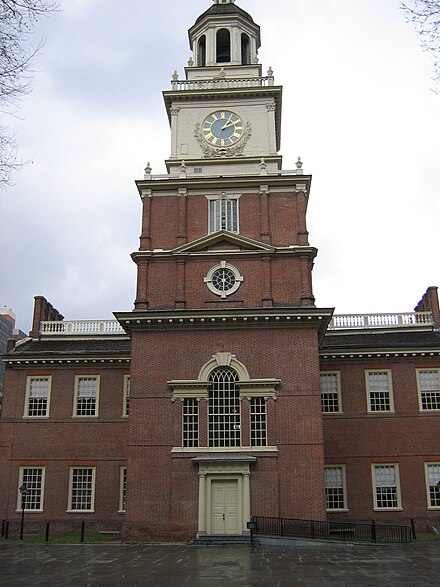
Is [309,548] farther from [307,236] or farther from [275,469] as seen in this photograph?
[307,236]

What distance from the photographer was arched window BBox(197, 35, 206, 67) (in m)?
34.8

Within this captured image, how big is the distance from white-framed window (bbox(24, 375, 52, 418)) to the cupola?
1826 centimetres

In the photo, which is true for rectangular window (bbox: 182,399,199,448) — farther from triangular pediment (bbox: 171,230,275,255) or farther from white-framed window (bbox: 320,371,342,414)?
white-framed window (bbox: 320,371,342,414)

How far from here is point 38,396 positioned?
34.6 m

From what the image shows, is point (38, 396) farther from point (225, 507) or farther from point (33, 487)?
point (225, 507)

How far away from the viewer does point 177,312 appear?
27.0 meters

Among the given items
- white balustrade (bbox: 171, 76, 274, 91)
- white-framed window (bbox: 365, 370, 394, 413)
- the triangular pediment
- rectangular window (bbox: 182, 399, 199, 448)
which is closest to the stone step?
rectangular window (bbox: 182, 399, 199, 448)

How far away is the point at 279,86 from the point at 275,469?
18.0m

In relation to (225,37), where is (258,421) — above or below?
below

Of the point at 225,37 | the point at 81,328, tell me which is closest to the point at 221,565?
the point at 81,328

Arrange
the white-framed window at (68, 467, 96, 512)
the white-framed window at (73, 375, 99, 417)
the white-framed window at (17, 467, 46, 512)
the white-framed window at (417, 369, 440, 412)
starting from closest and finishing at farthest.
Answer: the white-framed window at (68, 467, 96, 512), the white-framed window at (17, 467, 46, 512), the white-framed window at (417, 369, 440, 412), the white-framed window at (73, 375, 99, 417)

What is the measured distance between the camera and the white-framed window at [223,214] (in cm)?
2933

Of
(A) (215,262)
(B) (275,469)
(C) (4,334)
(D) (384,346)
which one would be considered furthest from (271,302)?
(C) (4,334)

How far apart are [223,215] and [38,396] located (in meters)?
13.9
